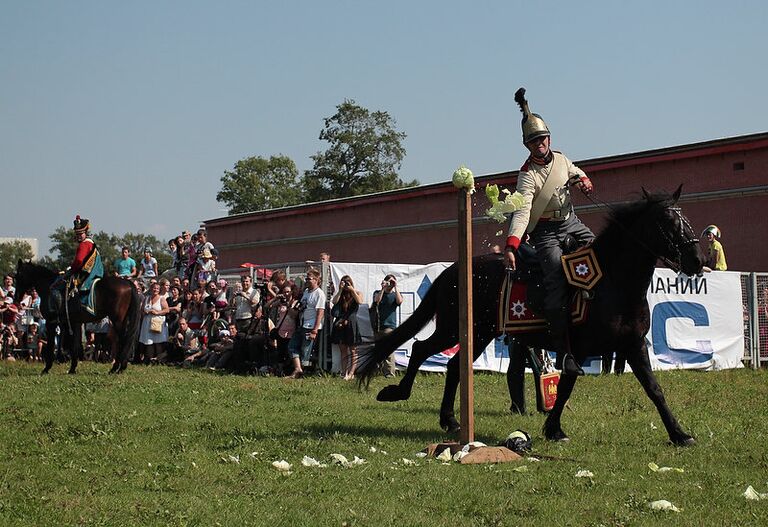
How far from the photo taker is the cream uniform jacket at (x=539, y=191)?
9.29 m

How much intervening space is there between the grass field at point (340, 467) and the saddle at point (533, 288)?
112 centimetres

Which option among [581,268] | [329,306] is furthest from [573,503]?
[329,306]

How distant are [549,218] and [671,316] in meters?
10.5

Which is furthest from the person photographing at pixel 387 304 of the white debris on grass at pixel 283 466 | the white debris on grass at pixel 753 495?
the white debris on grass at pixel 753 495

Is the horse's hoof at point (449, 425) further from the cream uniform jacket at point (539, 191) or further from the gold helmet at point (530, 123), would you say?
the gold helmet at point (530, 123)

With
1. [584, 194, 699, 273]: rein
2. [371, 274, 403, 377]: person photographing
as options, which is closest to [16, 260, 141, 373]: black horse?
[371, 274, 403, 377]: person photographing

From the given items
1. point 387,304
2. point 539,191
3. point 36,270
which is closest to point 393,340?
point 539,191

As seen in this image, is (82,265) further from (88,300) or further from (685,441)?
(685,441)

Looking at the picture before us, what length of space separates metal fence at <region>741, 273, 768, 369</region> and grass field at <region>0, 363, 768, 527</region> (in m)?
7.17

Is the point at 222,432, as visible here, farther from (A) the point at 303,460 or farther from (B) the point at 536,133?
(B) the point at 536,133

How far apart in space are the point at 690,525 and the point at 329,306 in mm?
13074

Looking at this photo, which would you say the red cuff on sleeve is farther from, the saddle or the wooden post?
the wooden post

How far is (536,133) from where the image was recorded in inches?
370

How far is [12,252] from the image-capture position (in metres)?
117
